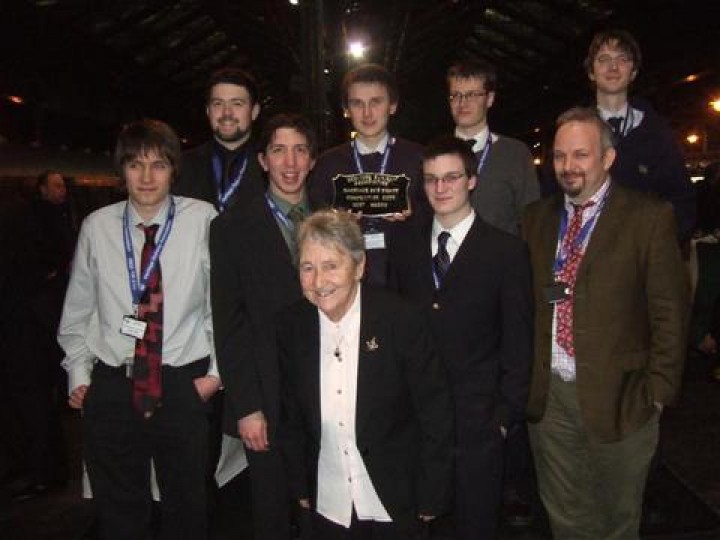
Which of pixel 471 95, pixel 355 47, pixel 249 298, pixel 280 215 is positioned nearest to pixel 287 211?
pixel 280 215

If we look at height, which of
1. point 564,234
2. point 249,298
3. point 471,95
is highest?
point 471,95

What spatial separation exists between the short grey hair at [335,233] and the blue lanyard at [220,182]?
3.51 feet

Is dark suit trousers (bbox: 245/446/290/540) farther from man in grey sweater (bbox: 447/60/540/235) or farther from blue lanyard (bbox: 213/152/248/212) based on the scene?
man in grey sweater (bbox: 447/60/540/235)

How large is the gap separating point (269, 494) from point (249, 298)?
2.86ft

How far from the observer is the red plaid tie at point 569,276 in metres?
2.46

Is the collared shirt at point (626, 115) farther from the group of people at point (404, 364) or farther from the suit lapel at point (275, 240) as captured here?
the suit lapel at point (275, 240)

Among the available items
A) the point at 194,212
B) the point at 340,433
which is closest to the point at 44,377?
the point at 194,212

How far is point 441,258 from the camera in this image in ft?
8.07

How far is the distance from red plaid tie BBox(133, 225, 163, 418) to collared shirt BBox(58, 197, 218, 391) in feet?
0.13

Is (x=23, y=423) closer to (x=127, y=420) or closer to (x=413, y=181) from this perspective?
(x=127, y=420)

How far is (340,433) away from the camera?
2107mm

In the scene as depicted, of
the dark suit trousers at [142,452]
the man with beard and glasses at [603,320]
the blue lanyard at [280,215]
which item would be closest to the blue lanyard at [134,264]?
the dark suit trousers at [142,452]

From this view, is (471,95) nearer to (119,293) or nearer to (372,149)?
(372,149)

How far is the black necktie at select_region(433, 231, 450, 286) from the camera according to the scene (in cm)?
245
